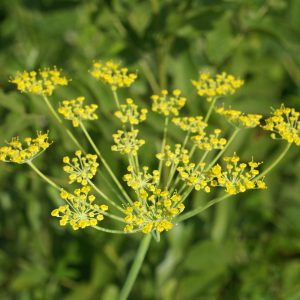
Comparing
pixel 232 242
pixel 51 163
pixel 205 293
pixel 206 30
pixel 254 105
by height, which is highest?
pixel 206 30

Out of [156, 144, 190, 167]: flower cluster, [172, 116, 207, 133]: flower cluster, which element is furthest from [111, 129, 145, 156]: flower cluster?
[172, 116, 207, 133]: flower cluster

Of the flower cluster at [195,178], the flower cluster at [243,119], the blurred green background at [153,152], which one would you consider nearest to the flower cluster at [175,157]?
the flower cluster at [195,178]

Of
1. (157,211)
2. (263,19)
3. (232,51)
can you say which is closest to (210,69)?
(232,51)

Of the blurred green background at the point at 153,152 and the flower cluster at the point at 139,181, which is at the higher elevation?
the blurred green background at the point at 153,152

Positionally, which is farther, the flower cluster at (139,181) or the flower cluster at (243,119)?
the flower cluster at (243,119)

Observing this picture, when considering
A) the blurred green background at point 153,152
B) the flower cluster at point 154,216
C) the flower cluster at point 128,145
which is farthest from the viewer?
the blurred green background at point 153,152

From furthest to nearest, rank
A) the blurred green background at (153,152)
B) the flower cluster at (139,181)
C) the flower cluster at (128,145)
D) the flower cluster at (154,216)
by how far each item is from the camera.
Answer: the blurred green background at (153,152) < the flower cluster at (128,145) < the flower cluster at (139,181) < the flower cluster at (154,216)

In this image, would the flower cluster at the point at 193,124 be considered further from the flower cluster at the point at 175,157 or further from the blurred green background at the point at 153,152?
the blurred green background at the point at 153,152

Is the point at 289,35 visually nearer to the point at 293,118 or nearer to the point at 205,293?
the point at 293,118

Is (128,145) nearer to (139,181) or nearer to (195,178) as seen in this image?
(139,181)
